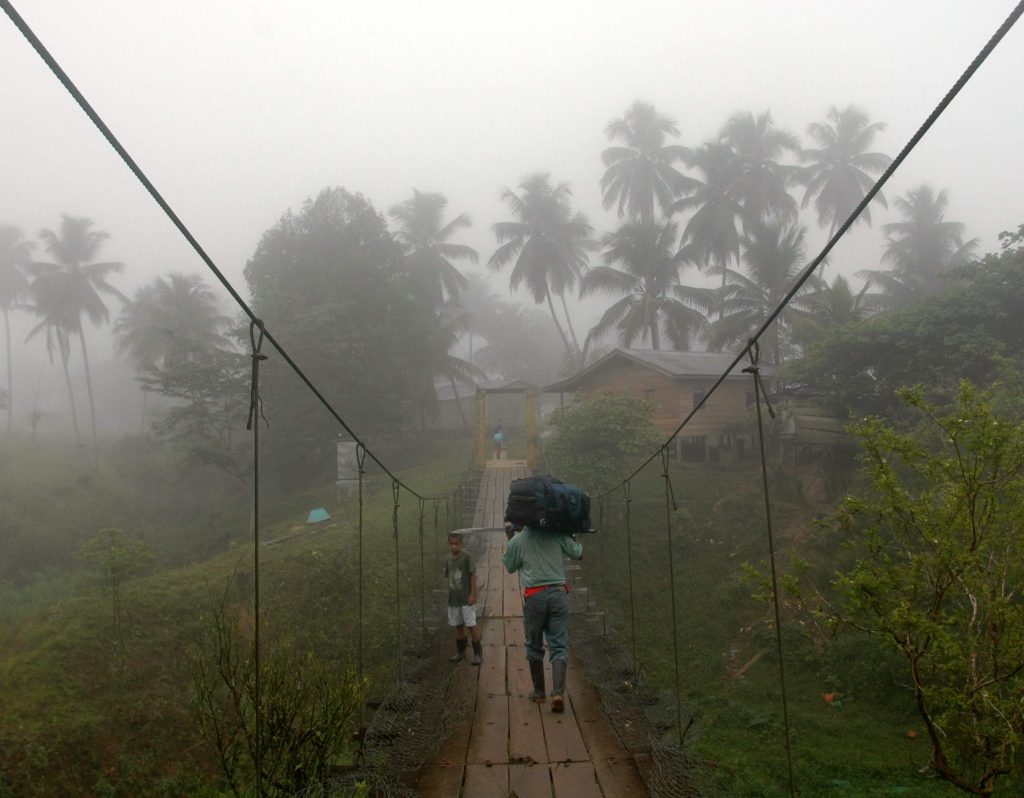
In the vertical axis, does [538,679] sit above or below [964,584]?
below

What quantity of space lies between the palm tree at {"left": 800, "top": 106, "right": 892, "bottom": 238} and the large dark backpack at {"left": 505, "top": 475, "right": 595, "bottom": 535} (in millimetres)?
23572

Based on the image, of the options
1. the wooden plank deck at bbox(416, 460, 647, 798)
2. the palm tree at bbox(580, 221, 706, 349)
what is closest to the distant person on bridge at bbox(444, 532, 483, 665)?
the wooden plank deck at bbox(416, 460, 647, 798)

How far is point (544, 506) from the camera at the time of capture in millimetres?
4223

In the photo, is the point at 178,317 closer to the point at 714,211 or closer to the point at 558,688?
the point at 714,211

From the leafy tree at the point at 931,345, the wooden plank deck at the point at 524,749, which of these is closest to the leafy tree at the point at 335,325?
the leafy tree at the point at 931,345

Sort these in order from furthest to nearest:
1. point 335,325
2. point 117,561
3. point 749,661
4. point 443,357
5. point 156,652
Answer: point 443,357 → point 335,325 → point 749,661 → point 117,561 → point 156,652

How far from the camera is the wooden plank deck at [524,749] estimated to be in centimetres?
334

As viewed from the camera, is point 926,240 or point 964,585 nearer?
point 964,585

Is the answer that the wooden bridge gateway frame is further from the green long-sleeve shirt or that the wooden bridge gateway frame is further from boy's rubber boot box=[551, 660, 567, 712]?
boy's rubber boot box=[551, 660, 567, 712]

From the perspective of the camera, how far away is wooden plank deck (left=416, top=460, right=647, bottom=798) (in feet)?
10.9

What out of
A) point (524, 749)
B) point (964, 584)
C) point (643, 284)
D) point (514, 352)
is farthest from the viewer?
point (514, 352)

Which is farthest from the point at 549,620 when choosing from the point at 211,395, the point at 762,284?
the point at 211,395

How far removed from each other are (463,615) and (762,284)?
16.0 m

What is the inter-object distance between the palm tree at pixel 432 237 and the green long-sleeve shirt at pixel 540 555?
77.4 ft
